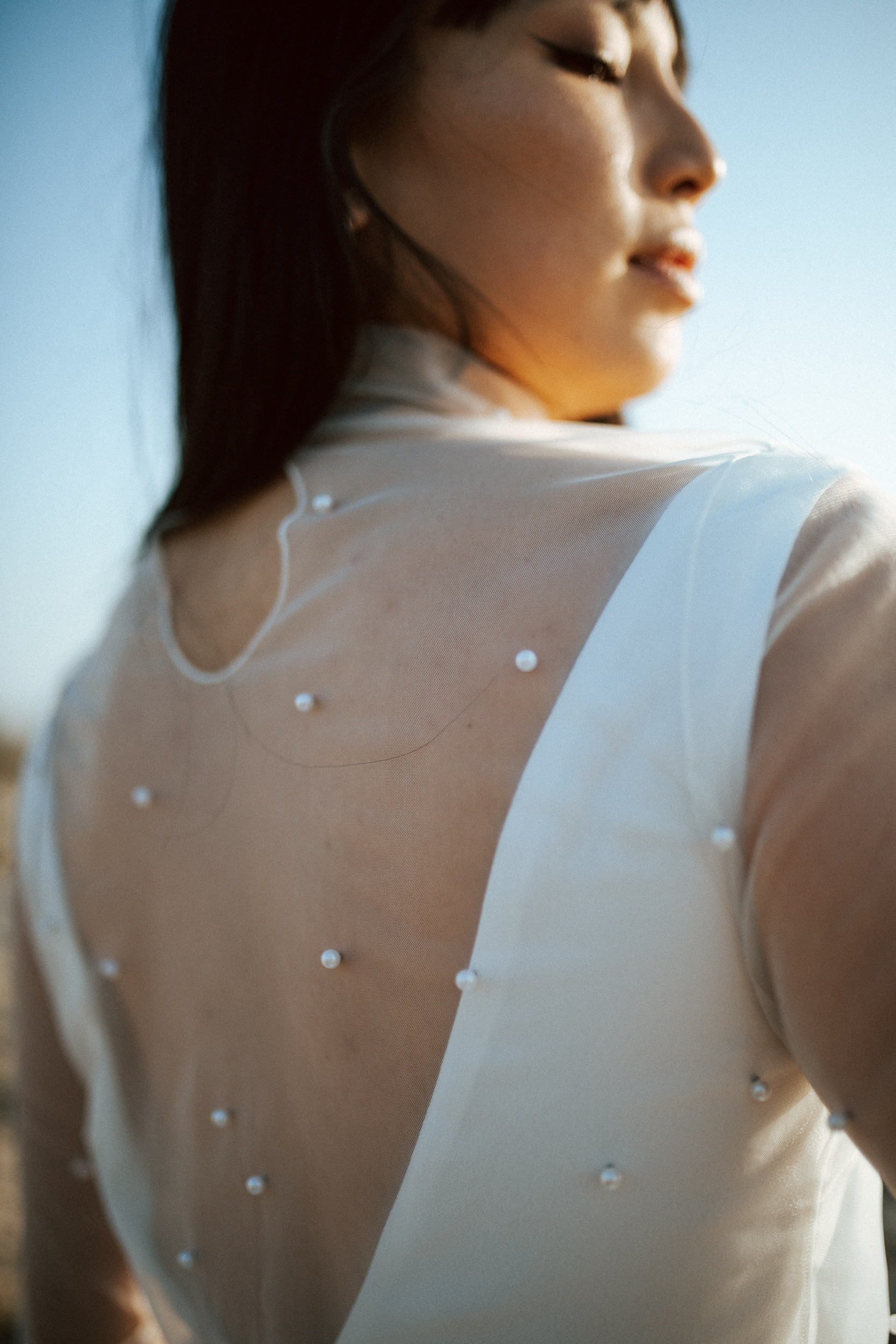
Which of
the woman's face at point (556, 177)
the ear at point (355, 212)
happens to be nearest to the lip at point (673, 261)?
the woman's face at point (556, 177)

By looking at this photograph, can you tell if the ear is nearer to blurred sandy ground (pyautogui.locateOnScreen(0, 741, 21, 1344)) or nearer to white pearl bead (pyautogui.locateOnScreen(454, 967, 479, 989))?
white pearl bead (pyautogui.locateOnScreen(454, 967, 479, 989))

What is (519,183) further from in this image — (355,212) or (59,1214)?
(59,1214)

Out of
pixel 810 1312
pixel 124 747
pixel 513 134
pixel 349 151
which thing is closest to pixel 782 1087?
pixel 810 1312

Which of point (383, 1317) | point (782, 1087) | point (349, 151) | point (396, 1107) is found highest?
point (349, 151)

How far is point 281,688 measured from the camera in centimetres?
77

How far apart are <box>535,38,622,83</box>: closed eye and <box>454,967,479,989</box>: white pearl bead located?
0.84m

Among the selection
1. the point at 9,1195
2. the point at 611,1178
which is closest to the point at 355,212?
the point at 611,1178

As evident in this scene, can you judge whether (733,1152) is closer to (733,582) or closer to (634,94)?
(733,582)

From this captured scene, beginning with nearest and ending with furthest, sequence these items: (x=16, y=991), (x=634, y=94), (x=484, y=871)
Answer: (x=484, y=871), (x=634, y=94), (x=16, y=991)

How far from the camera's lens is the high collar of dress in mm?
912

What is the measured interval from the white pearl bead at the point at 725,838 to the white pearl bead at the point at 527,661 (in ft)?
0.54

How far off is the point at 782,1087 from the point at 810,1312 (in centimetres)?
22

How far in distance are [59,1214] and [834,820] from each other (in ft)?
3.64

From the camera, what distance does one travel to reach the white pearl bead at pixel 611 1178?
2.06 feet
